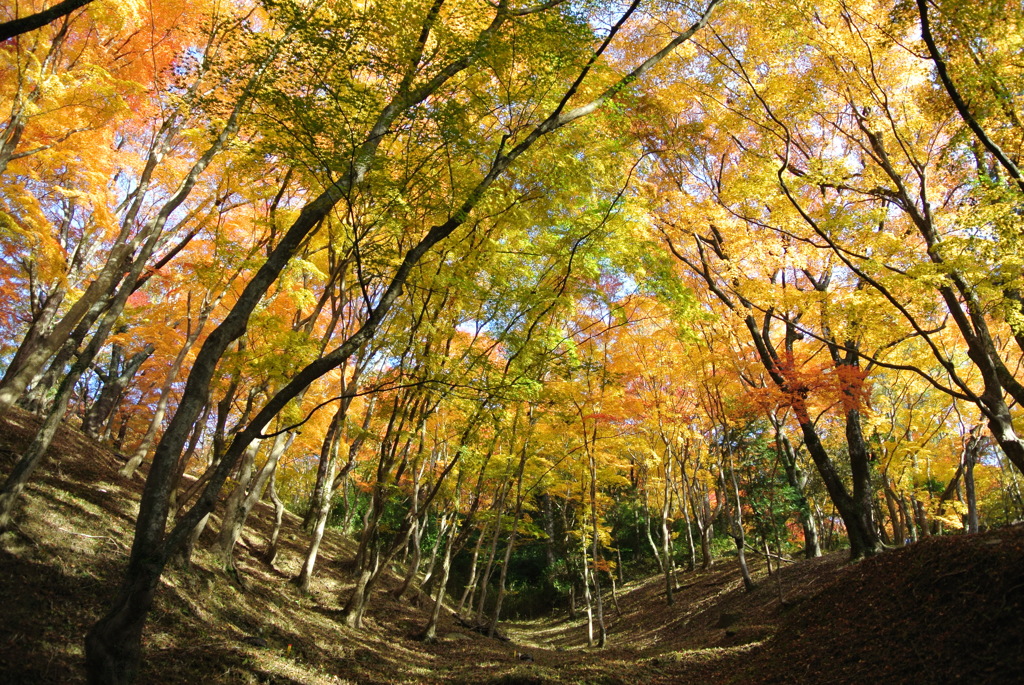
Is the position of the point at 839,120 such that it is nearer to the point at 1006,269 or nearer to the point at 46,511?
the point at 1006,269

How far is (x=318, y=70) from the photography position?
174 inches

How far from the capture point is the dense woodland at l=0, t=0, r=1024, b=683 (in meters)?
4.84

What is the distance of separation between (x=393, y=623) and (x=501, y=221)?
784 cm

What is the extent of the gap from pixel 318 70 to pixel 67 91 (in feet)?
18.7

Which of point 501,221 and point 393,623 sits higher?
point 501,221

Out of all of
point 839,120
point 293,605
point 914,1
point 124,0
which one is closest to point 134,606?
point 293,605

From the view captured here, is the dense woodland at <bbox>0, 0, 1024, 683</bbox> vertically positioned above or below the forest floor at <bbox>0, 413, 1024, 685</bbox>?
above

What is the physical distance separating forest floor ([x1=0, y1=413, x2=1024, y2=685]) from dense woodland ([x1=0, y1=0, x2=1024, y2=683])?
75 cm

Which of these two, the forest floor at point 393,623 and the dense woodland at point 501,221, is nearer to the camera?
the forest floor at point 393,623

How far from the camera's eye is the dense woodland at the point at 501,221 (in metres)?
4.84

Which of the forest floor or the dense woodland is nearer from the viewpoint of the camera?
the forest floor

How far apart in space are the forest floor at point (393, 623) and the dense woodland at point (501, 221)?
0.75 metres

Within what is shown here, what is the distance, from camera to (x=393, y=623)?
10.1 metres

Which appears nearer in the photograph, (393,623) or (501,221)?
(501,221)
